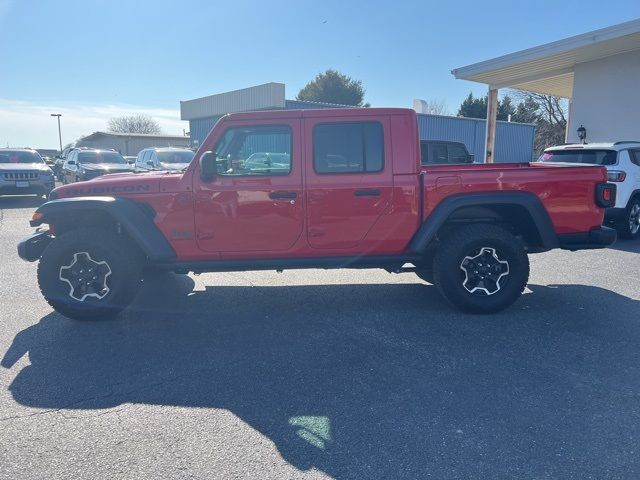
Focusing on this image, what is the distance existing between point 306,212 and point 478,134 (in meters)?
27.9

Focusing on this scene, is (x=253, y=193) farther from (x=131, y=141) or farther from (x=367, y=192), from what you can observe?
(x=131, y=141)

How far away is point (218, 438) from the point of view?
284 cm

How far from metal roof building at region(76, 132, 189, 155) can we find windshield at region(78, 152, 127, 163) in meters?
35.7

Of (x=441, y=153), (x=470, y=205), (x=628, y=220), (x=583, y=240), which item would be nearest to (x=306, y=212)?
(x=470, y=205)

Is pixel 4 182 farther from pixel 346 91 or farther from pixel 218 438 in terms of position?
pixel 346 91

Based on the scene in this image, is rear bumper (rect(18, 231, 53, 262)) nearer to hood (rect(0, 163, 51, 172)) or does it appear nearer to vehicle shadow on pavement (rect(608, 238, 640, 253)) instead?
vehicle shadow on pavement (rect(608, 238, 640, 253))

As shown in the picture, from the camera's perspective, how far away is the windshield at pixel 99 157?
56.5 feet

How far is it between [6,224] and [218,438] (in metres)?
10.6

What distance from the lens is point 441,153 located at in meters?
11.8

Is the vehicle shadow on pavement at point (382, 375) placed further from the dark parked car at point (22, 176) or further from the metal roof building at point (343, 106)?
the metal roof building at point (343, 106)

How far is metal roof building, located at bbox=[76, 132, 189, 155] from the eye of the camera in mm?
53281

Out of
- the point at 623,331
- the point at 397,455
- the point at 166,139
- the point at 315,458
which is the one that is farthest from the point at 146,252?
the point at 166,139

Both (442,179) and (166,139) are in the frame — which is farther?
(166,139)

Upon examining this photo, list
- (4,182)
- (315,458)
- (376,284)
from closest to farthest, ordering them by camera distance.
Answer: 1. (315,458)
2. (376,284)
3. (4,182)
